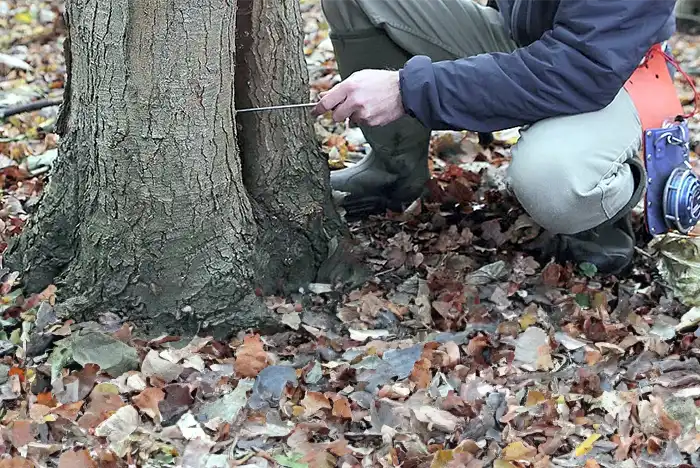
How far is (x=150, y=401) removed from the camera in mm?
1938

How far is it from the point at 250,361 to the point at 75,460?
508mm

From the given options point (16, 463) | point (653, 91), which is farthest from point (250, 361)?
point (653, 91)

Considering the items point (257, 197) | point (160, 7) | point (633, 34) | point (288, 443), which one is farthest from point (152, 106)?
point (633, 34)

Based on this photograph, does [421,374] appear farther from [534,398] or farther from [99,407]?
[99,407]

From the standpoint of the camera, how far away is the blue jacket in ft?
7.43

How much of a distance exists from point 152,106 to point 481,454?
3.68 ft

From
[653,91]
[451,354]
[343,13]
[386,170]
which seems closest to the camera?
[451,354]

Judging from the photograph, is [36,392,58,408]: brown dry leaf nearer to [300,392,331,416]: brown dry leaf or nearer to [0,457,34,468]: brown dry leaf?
[0,457,34,468]: brown dry leaf

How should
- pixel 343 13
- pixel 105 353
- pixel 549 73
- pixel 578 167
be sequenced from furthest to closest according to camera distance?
pixel 343 13 < pixel 578 167 < pixel 549 73 < pixel 105 353

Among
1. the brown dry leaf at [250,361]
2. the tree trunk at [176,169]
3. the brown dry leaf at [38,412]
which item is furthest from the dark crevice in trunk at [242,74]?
the brown dry leaf at [38,412]

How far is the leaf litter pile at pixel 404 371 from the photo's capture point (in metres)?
1.86

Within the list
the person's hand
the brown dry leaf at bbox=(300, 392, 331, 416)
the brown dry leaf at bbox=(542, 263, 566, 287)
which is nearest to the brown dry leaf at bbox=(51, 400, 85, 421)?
the brown dry leaf at bbox=(300, 392, 331, 416)

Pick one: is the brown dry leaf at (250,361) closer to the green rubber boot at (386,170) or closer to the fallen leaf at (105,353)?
the fallen leaf at (105,353)

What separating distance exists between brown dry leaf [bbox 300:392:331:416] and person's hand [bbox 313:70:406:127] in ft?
2.55
